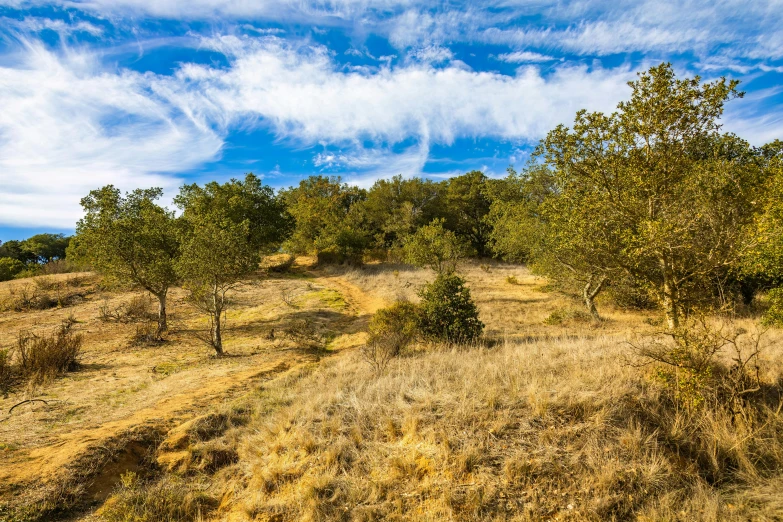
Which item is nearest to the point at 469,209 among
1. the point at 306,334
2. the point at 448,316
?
the point at 306,334

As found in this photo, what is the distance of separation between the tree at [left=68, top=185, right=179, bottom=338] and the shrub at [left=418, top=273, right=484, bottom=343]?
11.9m

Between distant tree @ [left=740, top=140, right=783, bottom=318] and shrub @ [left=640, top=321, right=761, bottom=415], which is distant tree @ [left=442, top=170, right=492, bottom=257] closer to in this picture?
distant tree @ [left=740, top=140, right=783, bottom=318]

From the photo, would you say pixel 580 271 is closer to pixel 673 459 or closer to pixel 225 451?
pixel 673 459

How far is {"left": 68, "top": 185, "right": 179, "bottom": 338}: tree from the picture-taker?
17.4m

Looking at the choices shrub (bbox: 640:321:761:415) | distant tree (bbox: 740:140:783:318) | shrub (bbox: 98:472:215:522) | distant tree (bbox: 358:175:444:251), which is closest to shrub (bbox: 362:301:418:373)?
shrub (bbox: 98:472:215:522)

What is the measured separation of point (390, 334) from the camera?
12836 millimetres

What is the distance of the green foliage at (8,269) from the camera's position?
103 feet

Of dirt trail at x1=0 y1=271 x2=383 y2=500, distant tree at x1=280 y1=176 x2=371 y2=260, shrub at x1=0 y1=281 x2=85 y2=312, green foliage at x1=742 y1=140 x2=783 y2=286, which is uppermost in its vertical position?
distant tree at x1=280 y1=176 x2=371 y2=260

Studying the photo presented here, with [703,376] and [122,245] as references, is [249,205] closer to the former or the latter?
[122,245]

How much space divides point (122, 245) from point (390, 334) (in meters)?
13.9

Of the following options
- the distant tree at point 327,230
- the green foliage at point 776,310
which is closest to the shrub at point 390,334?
the green foliage at point 776,310

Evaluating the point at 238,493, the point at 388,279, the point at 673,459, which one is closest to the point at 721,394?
the point at 673,459

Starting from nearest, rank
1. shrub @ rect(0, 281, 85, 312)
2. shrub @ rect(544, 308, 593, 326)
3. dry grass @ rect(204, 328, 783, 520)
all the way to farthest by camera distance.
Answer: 1. dry grass @ rect(204, 328, 783, 520)
2. shrub @ rect(544, 308, 593, 326)
3. shrub @ rect(0, 281, 85, 312)

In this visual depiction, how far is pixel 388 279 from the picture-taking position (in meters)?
30.2
